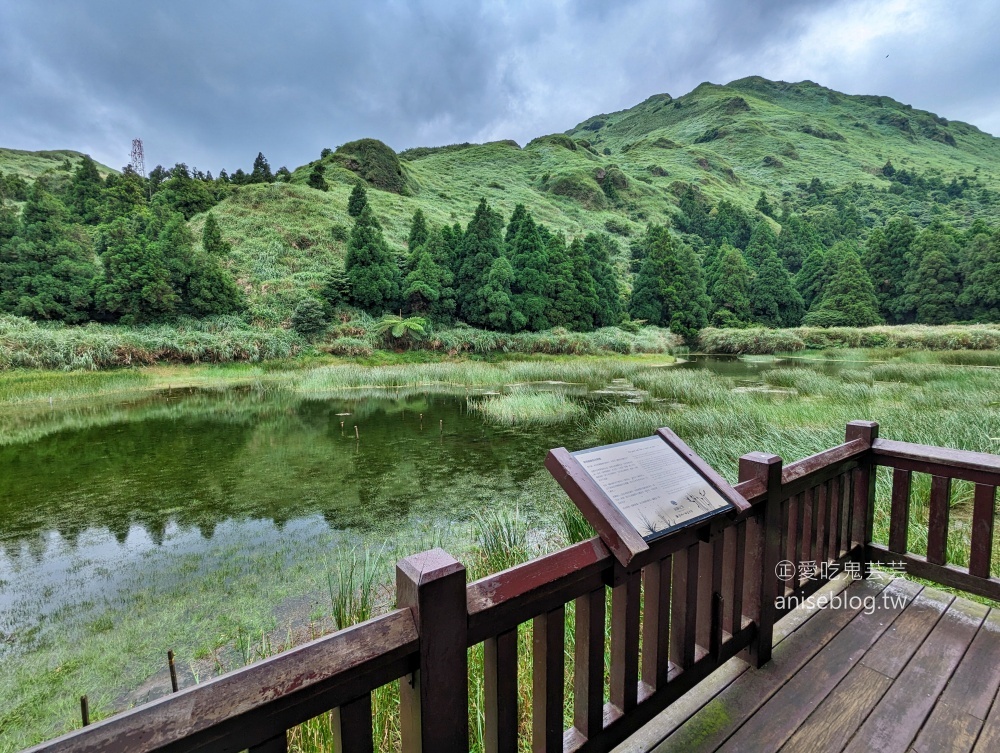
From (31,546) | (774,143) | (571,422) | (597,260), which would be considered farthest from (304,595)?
(774,143)

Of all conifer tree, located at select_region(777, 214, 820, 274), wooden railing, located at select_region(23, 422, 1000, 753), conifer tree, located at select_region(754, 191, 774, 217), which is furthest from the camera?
conifer tree, located at select_region(754, 191, 774, 217)

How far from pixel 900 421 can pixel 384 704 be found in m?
6.88

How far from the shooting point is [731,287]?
34.3m

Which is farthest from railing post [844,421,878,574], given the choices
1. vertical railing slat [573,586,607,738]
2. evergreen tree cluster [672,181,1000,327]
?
evergreen tree cluster [672,181,1000,327]

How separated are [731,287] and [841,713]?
36996mm

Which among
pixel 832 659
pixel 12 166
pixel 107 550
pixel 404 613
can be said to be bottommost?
pixel 107 550

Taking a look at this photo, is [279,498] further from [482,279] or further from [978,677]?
[482,279]

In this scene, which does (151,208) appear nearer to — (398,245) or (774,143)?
(398,245)

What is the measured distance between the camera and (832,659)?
1.93 m

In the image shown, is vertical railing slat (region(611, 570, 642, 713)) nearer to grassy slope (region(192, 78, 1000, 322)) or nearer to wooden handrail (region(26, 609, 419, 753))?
wooden handrail (region(26, 609, 419, 753))

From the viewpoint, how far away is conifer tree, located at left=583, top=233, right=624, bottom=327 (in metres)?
27.5

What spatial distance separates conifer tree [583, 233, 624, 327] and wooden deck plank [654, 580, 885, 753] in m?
25.6

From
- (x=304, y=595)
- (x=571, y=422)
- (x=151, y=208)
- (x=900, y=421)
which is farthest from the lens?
(x=151, y=208)

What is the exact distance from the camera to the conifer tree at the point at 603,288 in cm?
2752
